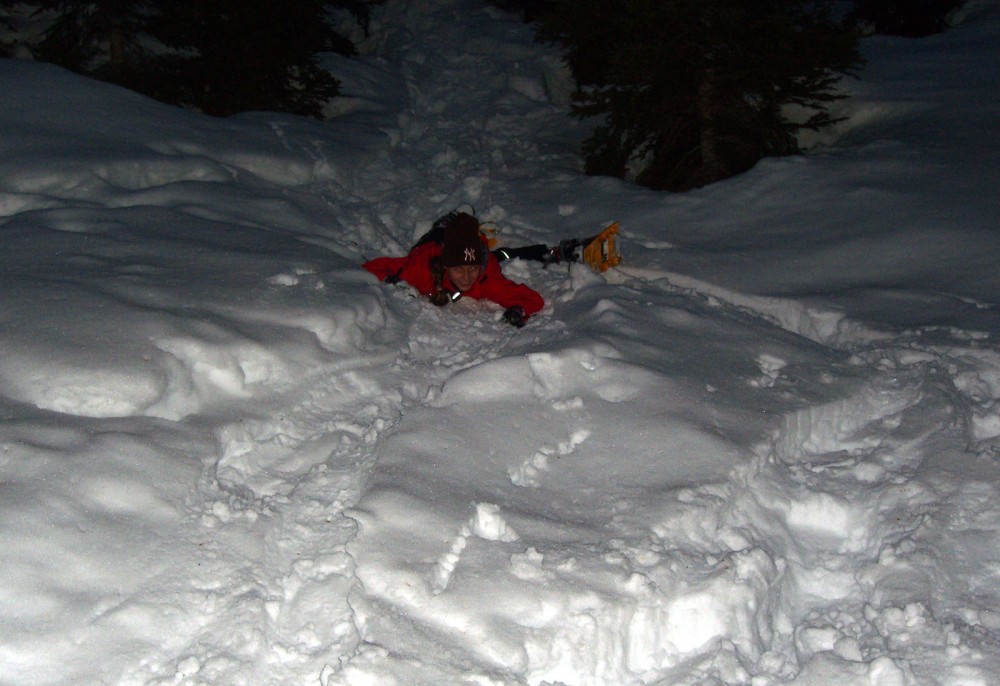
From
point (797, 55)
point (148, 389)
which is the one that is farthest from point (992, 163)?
point (148, 389)

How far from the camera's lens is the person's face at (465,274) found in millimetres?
5191

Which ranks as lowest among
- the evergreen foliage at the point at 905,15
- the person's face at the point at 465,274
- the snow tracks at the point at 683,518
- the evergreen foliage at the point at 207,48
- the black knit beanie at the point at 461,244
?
the snow tracks at the point at 683,518

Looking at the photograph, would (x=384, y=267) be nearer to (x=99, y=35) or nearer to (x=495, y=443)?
(x=495, y=443)

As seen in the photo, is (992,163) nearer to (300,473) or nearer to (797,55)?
(797,55)

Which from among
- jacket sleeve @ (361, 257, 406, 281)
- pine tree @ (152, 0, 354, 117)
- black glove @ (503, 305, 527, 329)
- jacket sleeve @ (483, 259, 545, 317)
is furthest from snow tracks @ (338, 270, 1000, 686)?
pine tree @ (152, 0, 354, 117)

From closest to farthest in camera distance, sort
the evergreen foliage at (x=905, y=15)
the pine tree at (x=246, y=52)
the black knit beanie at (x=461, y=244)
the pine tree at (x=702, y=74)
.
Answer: the black knit beanie at (x=461, y=244)
the pine tree at (x=702, y=74)
the pine tree at (x=246, y=52)
the evergreen foliage at (x=905, y=15)

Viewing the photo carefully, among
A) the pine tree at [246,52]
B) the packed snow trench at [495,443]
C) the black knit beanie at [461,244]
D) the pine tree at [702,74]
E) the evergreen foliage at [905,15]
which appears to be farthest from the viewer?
the evergreen foliage at [905,15]

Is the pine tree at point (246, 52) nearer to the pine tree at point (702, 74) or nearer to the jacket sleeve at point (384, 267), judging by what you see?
the pine tree at point (702, 74)

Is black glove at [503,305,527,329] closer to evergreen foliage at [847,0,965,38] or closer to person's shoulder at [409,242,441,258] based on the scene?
person's shoulder at [409,242,441,258]

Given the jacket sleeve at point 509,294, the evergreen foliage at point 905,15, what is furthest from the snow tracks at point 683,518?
the evergreen foliage at point 905,15

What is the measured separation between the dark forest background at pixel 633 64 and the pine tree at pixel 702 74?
13 millimetres

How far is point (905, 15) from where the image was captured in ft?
45.5

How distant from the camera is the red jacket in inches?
207

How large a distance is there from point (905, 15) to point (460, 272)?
42.2ft
